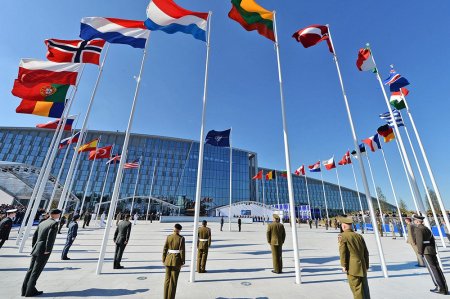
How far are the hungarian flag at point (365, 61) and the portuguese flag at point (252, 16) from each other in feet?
15.0

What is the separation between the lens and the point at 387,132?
13852 mm

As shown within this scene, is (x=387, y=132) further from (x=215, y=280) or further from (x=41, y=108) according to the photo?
(x=41, y=108)

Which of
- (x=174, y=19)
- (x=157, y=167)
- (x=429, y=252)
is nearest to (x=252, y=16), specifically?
(x=174, y=19)

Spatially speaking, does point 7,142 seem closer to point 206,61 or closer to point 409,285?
point 206,61

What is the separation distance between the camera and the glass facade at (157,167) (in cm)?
6838

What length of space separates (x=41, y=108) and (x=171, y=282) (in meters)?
11.5

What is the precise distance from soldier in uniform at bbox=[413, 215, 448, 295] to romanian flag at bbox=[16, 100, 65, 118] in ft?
51.6

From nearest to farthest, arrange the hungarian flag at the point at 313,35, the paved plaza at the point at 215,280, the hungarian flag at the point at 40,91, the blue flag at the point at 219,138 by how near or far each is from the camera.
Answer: the paved plaza at the point at 215,280, the hungarian flag at the point at 313,35, the hungarian flag at the point at 40,91, the blue flag at the point at 219,138

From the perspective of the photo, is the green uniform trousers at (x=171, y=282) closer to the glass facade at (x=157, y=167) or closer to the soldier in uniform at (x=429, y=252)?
the soldier in uniform at (x=429, y=252)

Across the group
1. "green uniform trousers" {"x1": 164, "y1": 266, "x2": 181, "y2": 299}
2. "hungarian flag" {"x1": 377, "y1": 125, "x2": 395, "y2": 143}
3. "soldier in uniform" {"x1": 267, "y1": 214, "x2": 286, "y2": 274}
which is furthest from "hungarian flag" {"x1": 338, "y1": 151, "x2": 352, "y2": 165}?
"green uniform trousers" {"x1": 164, "y1": 266, "x2": 181, "y2": 299}

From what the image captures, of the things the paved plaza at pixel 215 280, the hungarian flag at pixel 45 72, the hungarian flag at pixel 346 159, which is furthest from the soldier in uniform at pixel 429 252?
the hungarian flag at pixel 346 159

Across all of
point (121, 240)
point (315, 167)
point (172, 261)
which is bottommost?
point (172, 261)

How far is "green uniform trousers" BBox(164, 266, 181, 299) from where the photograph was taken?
15.1 feet

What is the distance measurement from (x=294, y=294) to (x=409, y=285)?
3774mm
